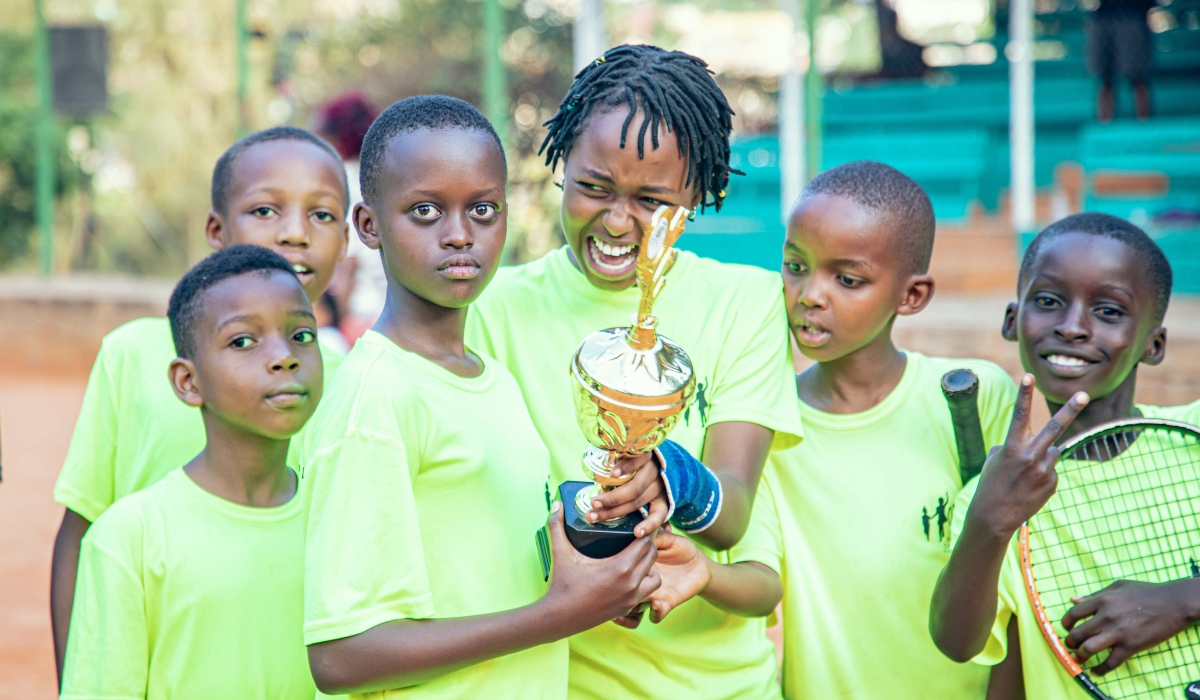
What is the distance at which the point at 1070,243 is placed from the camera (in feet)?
8.05

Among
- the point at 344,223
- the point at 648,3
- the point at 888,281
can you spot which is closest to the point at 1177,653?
the point at 888,281

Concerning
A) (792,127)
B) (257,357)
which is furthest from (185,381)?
(792,127)

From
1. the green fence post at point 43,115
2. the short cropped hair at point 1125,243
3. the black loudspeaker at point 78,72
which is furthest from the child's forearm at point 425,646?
the black loudspeaker at point 78,72

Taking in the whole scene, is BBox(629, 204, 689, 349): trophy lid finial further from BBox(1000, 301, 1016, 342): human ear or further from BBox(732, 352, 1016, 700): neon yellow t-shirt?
BBox(1000, 301, 1016, 342): human ear

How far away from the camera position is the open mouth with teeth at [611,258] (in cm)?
224

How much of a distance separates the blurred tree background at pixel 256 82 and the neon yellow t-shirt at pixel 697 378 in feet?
26.9

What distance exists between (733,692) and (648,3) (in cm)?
991

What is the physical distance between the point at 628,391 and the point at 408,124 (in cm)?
66

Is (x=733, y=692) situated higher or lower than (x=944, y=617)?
lower

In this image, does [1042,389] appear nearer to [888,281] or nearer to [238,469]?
[888,281]

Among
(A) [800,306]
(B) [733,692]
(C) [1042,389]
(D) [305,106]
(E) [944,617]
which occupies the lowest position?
(B) [733,692]

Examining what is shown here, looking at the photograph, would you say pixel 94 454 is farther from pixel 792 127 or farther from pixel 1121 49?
pixel 1121 49

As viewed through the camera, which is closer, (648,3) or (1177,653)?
(1177,653)

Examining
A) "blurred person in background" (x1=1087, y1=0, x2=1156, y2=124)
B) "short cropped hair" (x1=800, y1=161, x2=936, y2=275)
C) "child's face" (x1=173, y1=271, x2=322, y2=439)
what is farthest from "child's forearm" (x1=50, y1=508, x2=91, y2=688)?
"blurred person in background" (x1=1087, y1=0, x2=1156, y2=124)
